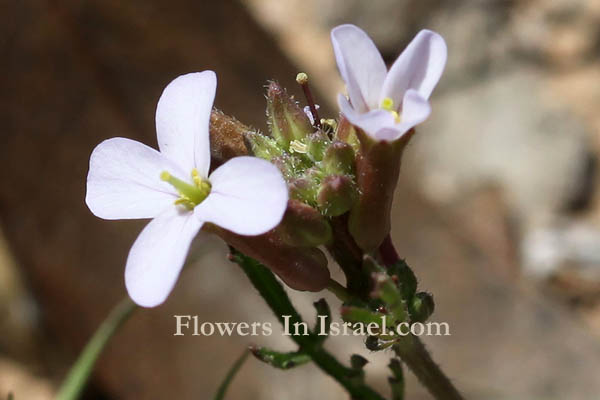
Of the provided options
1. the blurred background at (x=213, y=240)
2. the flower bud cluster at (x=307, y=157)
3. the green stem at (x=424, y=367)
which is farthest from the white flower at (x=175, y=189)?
the blurred background at (x=213, y=240)

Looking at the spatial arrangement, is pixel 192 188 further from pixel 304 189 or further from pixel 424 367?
pixel 424 367

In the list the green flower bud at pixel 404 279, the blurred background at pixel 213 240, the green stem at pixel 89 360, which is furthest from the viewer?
A: the blurred background at pixel 213 240

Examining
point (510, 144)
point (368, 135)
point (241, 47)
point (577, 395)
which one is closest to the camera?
point (368, 135)

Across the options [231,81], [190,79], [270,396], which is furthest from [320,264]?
[231,81]

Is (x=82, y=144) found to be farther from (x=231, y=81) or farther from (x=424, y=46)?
(x=424, y=46)

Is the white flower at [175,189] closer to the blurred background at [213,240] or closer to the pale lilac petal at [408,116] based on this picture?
the pale lilac petal at [408,116]

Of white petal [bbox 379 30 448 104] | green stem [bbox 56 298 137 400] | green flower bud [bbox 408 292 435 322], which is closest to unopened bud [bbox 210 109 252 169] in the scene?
white petal [bbox 379 30 448 104]
